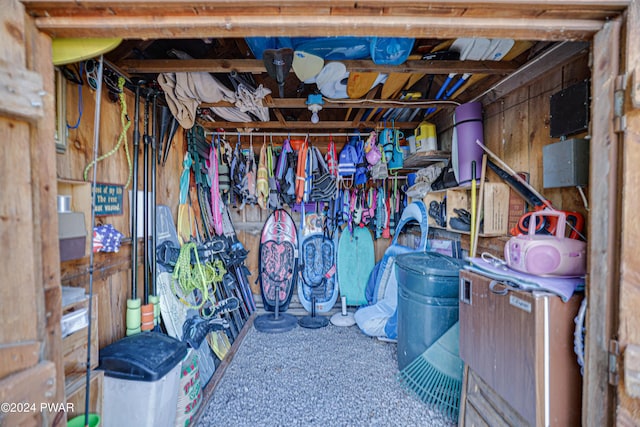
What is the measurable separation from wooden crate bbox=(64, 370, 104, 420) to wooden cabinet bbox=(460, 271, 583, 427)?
1.87 meters

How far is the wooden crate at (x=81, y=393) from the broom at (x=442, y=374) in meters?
1.98

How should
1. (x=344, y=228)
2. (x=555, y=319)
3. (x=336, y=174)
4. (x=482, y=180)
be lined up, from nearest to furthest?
(x=555, y=319)
(x=482, y=180)
(x=336, y=174)
(x=344, y=228)

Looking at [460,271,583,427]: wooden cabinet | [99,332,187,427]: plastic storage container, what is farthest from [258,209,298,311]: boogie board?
[460,271,583,427]: wooden cabinet

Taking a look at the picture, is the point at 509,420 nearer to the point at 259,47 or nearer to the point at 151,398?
the point at 151,398

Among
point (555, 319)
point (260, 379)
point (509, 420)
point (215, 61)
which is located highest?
point (215, 61)

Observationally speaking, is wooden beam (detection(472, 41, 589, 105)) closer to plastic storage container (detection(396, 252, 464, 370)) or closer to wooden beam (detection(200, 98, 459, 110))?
wooden beam (detection(200, 98, 459, 110))

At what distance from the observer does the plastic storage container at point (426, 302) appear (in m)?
1.90

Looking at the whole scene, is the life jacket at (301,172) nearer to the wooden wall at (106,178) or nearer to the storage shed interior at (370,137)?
the storage shed interior at (370,137)

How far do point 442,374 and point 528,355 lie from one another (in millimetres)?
981

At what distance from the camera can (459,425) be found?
63.6 inches

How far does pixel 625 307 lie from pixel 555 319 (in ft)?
0.78

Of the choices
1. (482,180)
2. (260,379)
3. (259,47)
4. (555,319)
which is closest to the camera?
(555,319)

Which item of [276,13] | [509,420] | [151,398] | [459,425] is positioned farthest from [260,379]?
[276,13]

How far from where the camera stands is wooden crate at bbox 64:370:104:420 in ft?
3.59
